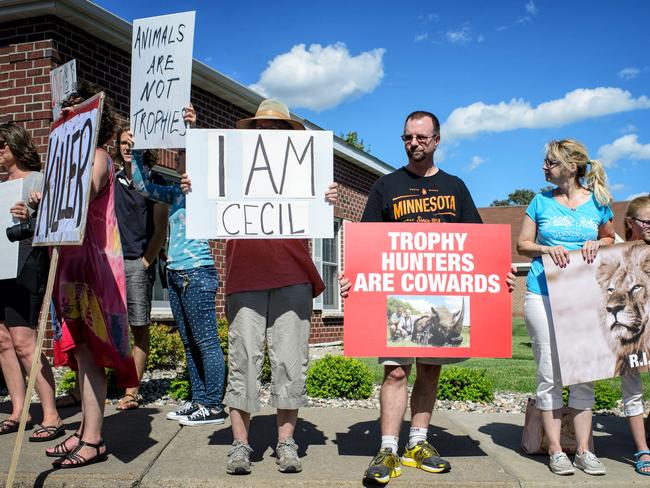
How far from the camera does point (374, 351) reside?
3553 mm

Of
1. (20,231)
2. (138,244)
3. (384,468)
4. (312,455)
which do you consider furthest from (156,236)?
(384,468)

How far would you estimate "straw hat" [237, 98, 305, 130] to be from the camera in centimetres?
379

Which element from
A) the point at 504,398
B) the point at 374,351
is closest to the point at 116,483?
the point at 374,351

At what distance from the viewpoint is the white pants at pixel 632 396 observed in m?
3.75

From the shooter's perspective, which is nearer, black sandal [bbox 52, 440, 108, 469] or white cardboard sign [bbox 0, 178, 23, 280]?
black sandal [bbox 52, 440, 108, 469]

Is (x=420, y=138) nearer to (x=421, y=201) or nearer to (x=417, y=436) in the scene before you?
(x=421, y=201)

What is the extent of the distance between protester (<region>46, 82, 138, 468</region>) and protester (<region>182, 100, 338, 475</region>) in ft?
1.65

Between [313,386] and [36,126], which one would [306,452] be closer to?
[313,386]

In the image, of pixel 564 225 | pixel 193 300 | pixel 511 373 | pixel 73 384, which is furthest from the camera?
pixel 511 373

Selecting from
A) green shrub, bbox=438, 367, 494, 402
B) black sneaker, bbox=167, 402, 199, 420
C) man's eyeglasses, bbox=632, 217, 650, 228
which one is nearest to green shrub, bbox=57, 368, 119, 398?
black sneaker, bbox=167, 402, 199, 420

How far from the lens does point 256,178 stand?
3.64 metres

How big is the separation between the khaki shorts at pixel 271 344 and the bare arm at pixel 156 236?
5.67 feet

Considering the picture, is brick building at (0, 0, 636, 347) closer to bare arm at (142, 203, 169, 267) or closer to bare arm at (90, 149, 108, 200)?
bare arm at (142, 203, 169, 267)

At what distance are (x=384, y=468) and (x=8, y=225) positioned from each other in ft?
9.44
